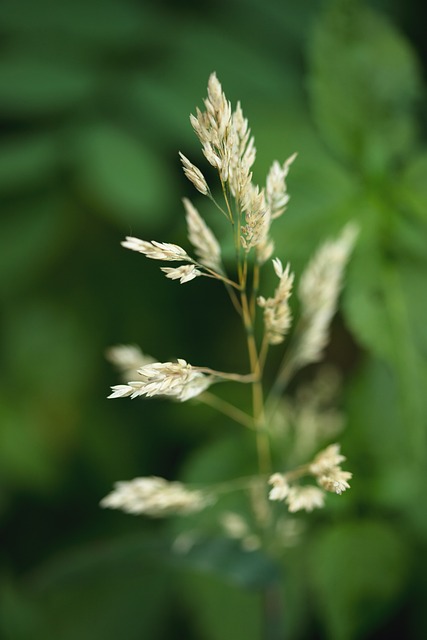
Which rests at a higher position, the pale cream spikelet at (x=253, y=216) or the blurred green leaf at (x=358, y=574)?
the pale cream spikelet at (x=253, y=216)

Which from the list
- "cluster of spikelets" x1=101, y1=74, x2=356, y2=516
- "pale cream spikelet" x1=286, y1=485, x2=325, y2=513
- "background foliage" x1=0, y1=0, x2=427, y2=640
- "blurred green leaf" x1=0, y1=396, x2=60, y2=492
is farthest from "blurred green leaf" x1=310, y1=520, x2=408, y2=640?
"blurred green leaf" x1=0, y1=396, x2=60, y2=492

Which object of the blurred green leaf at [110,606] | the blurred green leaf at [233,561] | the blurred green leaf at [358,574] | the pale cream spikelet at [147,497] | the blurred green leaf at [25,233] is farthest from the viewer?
the blurred green leaf at [25,233]

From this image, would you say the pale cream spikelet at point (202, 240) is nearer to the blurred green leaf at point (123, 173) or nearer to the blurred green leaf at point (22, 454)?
the blurred green leaf at point (123, 173)

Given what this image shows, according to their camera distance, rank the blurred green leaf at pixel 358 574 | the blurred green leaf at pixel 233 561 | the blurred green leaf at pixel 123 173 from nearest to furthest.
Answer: the blurred green leaf at pixel 233 561 < the blurred green leaf at pixel 358 574 < the blurred green leaf at pixel 123 173

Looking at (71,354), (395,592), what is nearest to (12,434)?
(71,354)

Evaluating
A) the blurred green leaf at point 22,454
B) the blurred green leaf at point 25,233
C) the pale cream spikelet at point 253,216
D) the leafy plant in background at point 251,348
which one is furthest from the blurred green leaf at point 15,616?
the pale cream spikelet at point 253,216

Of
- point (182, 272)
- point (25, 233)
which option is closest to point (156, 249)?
point (182, 272)

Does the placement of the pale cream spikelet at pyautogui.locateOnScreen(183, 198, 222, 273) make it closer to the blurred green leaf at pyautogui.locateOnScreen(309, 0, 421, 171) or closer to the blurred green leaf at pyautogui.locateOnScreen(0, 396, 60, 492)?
the blurred green leaf at pyautogui.locateOnScreen(309, 0, 421, 171)
